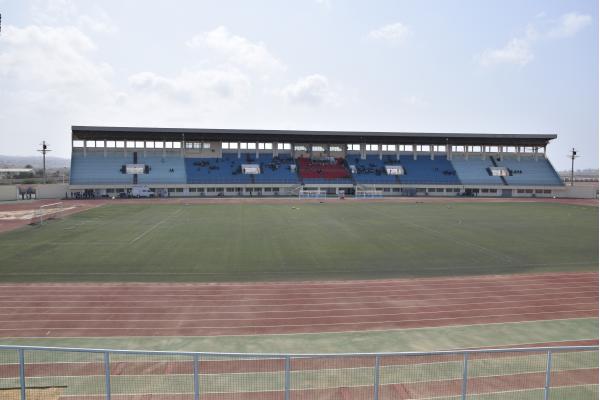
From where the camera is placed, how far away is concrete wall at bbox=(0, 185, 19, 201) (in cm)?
5559

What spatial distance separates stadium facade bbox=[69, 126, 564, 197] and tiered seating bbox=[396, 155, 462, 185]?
0.59 ft

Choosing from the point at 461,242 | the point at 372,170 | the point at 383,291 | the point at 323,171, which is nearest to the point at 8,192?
the point at 323,171


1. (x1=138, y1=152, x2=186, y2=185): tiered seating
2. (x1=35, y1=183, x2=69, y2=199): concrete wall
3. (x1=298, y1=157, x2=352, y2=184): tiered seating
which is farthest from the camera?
(x1=298, y1=157, x2=352, y2=184): tiered seating

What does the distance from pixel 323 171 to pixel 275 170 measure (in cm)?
866

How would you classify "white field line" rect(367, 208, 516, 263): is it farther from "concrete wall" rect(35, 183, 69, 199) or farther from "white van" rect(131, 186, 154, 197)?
"concrete wall" rect(35, 183, 69, 199)

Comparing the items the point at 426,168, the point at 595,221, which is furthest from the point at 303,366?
the point at 426,168

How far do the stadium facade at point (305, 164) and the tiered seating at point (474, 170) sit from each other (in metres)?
0.18

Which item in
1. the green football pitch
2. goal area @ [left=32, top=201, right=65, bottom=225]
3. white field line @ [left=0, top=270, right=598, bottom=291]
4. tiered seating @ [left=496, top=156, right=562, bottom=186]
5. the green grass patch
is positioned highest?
tiered seating @ [left=496, top=156, right=562, bottom=186]

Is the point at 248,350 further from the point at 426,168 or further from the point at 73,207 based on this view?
the point at 426,168

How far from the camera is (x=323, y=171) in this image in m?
73.5

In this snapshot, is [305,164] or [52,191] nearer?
[52,191]

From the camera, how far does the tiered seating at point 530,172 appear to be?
7356cm

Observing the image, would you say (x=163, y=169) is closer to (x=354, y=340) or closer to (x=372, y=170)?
(x=372, y=170)

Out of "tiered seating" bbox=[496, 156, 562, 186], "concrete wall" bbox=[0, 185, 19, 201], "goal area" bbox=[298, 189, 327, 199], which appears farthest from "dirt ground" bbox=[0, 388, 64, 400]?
"tiered seating" bbox=[496, 156, 562, 186]
